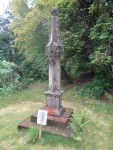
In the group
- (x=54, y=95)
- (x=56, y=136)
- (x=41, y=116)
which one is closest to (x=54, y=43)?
(x=54, y=95)

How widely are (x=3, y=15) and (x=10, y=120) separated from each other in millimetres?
17676

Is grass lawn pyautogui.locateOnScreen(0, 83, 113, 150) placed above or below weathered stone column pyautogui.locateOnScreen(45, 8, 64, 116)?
below

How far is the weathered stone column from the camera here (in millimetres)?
5586

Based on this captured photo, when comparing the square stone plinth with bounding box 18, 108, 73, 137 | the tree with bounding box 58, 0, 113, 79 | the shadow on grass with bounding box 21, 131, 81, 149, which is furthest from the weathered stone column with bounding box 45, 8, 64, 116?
the tree with bounding box 58, 0, 113, 79

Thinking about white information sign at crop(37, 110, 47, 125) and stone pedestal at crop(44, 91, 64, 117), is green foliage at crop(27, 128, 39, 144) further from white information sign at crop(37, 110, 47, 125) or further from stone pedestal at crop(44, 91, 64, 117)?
stone pedestal at crop(44, 91, 64, 117)

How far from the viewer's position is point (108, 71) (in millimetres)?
9609

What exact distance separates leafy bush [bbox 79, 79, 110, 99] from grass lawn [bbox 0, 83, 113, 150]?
597mm

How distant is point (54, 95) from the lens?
18.9 ft

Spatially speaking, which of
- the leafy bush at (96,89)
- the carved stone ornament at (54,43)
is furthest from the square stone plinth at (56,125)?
the leafy bush at (96,89)

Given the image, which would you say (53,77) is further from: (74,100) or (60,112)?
(74,100)

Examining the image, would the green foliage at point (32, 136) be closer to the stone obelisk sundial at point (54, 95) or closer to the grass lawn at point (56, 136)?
the grass lawn at point (56, 136)

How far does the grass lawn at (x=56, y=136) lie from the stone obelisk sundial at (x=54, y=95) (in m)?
0.38

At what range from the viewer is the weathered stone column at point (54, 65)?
5.59 meters

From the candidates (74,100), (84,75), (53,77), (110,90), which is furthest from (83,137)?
(84,75)
